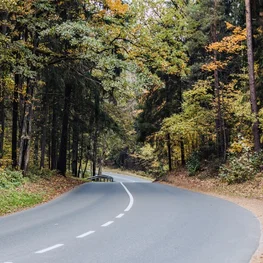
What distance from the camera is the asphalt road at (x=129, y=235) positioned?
6.13 m

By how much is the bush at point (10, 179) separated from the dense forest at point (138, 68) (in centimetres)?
93

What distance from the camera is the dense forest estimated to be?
17.6 metres

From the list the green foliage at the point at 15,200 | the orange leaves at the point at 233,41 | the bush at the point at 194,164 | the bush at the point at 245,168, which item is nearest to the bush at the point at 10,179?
the green foliage at the point at 15,200

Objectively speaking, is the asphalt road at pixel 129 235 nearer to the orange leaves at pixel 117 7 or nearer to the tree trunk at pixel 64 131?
the orange leaves at pixel 117 7

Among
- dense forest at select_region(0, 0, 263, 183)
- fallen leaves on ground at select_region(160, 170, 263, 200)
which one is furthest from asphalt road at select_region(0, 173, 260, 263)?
dense forest at select_region(0, 0, 263, 183)

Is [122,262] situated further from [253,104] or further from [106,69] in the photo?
[253,104]

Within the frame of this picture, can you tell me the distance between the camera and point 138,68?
18688mm

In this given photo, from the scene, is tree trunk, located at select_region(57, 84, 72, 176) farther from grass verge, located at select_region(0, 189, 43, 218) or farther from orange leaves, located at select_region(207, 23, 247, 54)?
grass verge, located at select_region(0, 189, 43, 218)

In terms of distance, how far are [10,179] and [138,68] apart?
829 centimetres

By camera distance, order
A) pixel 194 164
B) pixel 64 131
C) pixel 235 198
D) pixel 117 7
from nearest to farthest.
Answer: pixel 235 198 < pixel 117 7 < pixel 64 131 < pixel 194 164

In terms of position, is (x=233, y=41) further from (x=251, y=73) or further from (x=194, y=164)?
(x=194, y=164)

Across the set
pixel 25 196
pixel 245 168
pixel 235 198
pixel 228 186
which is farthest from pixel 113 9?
pixel 228 186

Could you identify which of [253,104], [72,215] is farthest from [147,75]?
[72,215]

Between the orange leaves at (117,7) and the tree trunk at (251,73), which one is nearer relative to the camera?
the orange leaves at (117,7)
